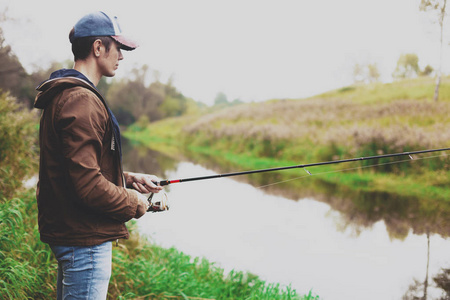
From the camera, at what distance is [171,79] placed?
40.4 meters

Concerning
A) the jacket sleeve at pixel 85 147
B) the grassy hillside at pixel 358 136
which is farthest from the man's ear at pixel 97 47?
the grassy hillside at pixel 358 136

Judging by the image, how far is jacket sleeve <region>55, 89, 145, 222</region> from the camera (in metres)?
1.45

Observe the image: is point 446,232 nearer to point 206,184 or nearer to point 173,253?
point 173,253

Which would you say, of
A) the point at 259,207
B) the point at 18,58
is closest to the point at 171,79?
the point at 18,58

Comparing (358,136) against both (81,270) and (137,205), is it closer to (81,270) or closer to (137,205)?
(137,205)

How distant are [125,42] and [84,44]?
0.19m

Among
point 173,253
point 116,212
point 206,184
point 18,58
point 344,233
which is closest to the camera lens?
point 116,212

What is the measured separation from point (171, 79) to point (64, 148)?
131 feet

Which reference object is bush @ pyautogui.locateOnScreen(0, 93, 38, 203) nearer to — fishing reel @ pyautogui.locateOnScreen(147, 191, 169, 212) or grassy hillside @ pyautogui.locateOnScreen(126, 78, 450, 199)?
fishing reel @ pyautogui.locateOnScreen(147, 191, 169, 212)

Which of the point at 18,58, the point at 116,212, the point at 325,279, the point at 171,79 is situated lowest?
the point at 325,279

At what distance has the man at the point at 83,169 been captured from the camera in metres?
1.47

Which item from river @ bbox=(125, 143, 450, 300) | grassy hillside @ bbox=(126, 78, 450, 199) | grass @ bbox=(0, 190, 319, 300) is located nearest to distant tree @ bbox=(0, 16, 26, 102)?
river @ bbox=(125, 143, 450, 300)

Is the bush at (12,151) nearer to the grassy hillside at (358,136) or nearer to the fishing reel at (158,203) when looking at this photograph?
the fishing reel at (158,203)

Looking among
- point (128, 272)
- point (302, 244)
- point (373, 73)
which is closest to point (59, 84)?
point (128, 272)
